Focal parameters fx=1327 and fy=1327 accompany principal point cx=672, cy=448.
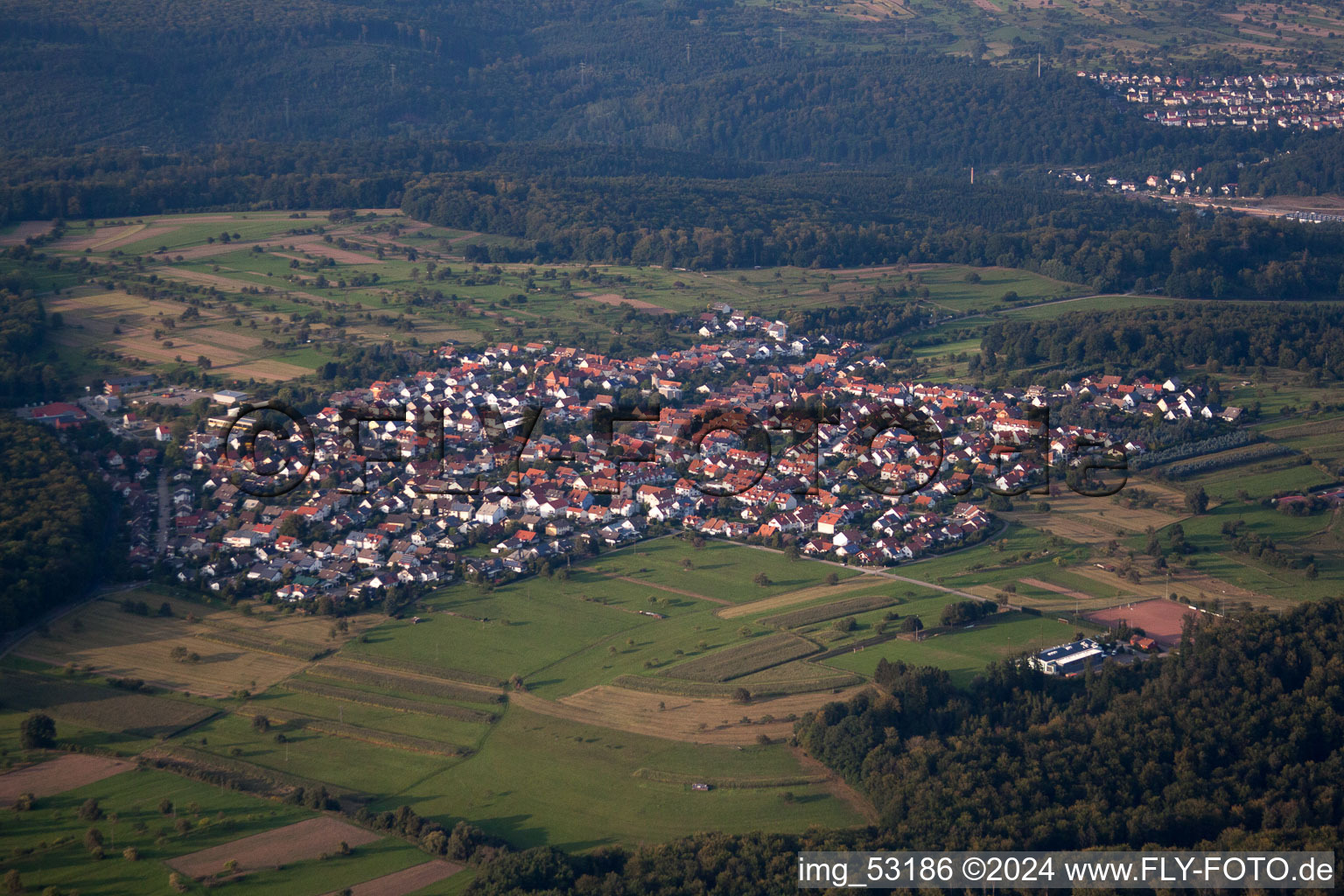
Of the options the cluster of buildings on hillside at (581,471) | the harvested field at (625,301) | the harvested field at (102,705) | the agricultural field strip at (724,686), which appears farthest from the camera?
the harvested field at (625,301)

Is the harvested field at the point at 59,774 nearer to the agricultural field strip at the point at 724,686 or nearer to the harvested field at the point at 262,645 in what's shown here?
the harvested field at the point at 262,645

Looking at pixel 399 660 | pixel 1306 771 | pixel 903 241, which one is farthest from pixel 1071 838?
pixel 903 241

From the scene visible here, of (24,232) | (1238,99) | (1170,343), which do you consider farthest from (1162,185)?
(24,232)

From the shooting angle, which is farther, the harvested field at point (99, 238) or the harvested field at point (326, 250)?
the harvested field at point (326, 250)

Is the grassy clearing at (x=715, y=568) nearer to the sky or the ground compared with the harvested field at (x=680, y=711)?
nearer to the sky

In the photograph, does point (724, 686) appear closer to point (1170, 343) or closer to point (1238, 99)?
point (1170, 343)

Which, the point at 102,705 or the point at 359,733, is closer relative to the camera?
the point at 359,733

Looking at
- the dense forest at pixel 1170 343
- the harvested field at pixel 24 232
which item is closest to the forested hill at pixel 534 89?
the harvested field at pixel 24 232
